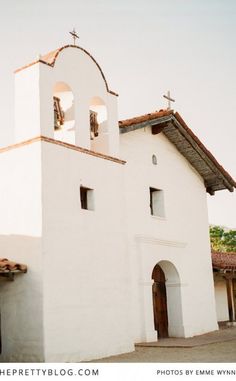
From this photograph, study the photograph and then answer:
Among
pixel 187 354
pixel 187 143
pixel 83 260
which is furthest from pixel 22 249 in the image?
pixel 187 143

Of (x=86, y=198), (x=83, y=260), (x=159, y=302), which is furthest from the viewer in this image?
(x=159, y=302)

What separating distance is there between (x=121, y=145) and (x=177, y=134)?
254 centimetres

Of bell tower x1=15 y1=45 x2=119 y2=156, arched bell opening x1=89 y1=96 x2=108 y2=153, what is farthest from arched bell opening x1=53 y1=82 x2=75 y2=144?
arched bell opening x1=89 y1=96 x2=108 y2=153

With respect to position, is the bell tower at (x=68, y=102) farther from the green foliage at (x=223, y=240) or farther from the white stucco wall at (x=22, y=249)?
the green foliage at (x=223, y=240)

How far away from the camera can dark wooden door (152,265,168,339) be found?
14.1 meters

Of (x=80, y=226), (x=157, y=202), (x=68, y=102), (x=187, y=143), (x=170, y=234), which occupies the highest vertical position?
(x=187, y=143)

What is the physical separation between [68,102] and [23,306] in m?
4.39

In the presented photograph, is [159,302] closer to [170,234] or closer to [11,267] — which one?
[170,234]

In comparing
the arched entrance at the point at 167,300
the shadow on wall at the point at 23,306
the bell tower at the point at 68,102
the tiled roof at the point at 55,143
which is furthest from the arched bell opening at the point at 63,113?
the arched entrance at the point at 167,300

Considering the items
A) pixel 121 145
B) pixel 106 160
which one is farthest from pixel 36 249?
pixel 121 145

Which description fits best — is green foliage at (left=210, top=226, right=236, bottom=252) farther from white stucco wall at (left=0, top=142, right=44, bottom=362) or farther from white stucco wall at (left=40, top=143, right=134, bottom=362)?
white stucco wall at (left=0, top=142, right=44, bottom=362)

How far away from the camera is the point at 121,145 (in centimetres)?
1320

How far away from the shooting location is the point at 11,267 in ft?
30.9

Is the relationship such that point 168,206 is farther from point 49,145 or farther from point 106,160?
point 49,145
